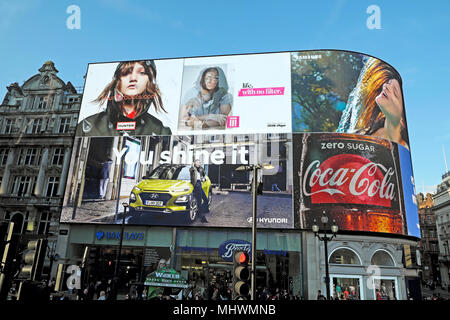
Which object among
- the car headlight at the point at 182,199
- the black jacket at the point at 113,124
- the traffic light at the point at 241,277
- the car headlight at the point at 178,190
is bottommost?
the traffic light at the point at 241,277

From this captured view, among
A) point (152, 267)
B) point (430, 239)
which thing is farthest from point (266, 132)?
point (430, 239)

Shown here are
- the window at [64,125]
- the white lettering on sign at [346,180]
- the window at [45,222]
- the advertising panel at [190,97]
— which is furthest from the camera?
the window at [64,125]

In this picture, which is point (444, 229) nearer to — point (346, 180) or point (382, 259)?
point (382, 259)

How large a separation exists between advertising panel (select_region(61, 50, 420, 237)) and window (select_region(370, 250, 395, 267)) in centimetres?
226

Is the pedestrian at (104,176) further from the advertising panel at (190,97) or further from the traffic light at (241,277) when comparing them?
the traffic light at (241,277)

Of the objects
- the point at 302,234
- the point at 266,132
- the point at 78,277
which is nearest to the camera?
the point at 78,277

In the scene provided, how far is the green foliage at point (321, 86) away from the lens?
3042 cm

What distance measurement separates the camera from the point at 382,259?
95.9ft

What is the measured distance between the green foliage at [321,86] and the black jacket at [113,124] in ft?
41.2

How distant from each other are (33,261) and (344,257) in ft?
89.1

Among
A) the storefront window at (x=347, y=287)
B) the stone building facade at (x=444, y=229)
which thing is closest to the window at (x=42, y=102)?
the storefront window at (x=347, y=287)
